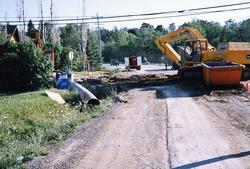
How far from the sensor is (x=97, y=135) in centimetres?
1245

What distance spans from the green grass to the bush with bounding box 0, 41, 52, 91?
3.82 metres

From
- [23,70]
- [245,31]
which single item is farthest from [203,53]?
[245,31]

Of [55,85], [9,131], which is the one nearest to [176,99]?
[9,131]

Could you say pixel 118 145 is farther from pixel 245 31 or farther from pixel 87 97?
pixel 245 31

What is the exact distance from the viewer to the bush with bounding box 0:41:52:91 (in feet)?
86.0

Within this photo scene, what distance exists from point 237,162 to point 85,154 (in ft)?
11.2

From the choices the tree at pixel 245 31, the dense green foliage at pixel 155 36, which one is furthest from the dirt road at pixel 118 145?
the tree at pixel 245 31

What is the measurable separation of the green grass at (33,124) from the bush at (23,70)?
12.5 feet

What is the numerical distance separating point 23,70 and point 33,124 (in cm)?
1068

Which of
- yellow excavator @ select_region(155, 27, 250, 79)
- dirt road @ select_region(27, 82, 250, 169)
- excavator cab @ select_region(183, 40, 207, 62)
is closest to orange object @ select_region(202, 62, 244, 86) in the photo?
yellow excavator @ select_region(155, 27, 250, 79)

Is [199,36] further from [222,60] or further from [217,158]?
[217,158]

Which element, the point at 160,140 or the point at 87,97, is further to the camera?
the point at 87,97

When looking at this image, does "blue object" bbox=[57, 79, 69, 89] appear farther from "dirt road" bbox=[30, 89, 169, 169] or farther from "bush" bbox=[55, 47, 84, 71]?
"bush" bbox=[55, 47, 84, 71]

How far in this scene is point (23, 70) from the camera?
26.3 meters
